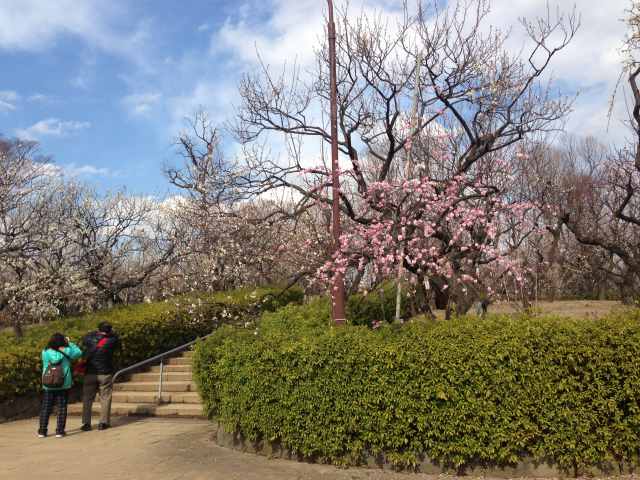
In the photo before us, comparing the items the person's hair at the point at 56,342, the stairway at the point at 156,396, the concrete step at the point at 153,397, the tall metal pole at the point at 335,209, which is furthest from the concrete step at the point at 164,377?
the tall metal pole at the point at 335,209

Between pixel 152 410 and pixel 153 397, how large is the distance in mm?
588

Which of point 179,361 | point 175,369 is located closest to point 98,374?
point 175,369

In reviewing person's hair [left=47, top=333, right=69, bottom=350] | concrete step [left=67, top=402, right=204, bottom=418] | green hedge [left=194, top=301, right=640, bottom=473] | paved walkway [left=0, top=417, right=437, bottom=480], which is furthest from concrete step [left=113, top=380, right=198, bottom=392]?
green hedge [left=194, top=301, right=640, bottom=473]

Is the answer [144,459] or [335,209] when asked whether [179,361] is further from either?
[335,209]

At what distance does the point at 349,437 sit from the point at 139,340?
7.85 metres

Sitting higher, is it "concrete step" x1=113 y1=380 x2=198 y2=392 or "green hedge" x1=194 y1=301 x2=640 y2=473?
"green hedge" x1=194 y1=301 x2=640 y2=473

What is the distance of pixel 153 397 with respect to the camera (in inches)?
413

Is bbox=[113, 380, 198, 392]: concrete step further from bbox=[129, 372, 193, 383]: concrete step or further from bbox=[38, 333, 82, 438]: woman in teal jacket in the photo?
bbox=[38, 333, 82, 438]: woman in teal jacket

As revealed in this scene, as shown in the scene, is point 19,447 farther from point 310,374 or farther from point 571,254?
point 571,254

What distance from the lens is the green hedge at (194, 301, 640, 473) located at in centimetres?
537

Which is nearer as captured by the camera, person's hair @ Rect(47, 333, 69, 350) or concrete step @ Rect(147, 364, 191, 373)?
person's hair @ Rect(47, 333, 69, 350)

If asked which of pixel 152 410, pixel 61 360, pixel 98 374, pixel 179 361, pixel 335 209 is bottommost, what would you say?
pixel 152 410

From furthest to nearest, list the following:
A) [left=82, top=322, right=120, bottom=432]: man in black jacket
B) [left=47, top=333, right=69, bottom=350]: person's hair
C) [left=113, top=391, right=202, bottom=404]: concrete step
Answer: [left=113, top=391, right=202, bottom=404]: concrete step < [left=82, top=322, right=120, bottom=432]: man in black jacket < [left=47, top=333, right=69, bottom=350]: person's hair

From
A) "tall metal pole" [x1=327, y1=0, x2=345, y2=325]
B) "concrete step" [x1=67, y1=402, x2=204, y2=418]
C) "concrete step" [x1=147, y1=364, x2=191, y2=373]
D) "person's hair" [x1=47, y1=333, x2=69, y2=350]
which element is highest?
"tall metal pole" [x1=327, y1=0, x2=345, y2=325]
